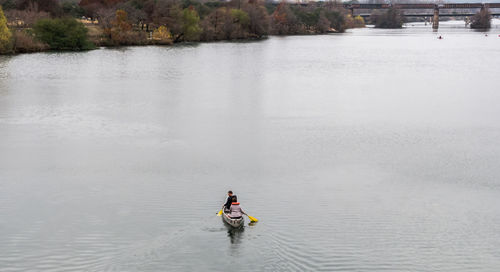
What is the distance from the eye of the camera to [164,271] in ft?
51.2

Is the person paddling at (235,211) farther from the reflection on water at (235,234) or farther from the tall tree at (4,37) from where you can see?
the tall tree at (4,37)

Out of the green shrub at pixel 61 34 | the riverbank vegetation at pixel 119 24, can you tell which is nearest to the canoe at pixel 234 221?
the riverbank vegetation at pixel 119 24

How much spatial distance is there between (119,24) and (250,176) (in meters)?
86.6

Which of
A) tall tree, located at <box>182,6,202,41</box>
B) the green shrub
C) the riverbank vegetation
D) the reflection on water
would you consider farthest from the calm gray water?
tall tree, located at <box>182,6,202,41</box>

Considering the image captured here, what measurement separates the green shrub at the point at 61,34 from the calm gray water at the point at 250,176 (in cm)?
4243

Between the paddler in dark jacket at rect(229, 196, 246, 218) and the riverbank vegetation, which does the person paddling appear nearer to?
the paddler in dark jacket at rect(229, 196, 246, 218)

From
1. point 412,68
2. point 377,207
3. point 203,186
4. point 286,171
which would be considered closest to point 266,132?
point 286,171

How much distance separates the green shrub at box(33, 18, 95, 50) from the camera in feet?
295

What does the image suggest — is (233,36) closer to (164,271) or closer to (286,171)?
(286,171)

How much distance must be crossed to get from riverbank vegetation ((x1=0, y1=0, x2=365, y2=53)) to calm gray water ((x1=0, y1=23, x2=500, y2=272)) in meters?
42.6

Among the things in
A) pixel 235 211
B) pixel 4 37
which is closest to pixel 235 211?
pixel 235 211

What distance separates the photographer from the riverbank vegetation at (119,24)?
89.9 metres

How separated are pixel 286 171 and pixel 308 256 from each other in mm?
8998

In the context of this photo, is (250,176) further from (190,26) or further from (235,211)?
(190,26)
